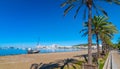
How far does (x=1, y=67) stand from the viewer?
25.8 m

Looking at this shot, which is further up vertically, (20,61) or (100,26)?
(100,26)

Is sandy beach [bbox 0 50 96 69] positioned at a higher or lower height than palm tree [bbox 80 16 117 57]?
lower

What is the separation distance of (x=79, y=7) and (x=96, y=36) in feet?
70.4

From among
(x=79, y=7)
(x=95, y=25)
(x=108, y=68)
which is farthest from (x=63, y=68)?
(x=95, y=25)

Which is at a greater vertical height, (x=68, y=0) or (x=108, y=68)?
(x=68, y=0)

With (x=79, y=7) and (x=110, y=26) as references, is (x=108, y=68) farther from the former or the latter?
(x=110, y=26)

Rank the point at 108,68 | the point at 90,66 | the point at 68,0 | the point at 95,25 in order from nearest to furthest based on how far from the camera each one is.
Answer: the point at 90,66, the point at 68,0, the point at 108,68, the point at 95,25

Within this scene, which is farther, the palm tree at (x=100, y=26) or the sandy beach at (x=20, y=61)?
the palm tree at (x=100, y=26)

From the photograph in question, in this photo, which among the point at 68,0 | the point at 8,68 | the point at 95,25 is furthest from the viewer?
the point at 95,25

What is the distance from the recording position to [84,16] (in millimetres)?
22844

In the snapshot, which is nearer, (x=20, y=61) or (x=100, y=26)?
(x=20, y=61)

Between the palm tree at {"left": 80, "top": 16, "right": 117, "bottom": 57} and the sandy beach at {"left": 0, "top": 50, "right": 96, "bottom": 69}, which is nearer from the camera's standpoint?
the sandy beach at {"left": 0, "top": 50, "right": 96, "bottom": 69}

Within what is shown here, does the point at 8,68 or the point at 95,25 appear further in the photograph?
the point at 95,25

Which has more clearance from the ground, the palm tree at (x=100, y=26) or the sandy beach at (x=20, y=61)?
the palm tree at (x=100, y=26)
